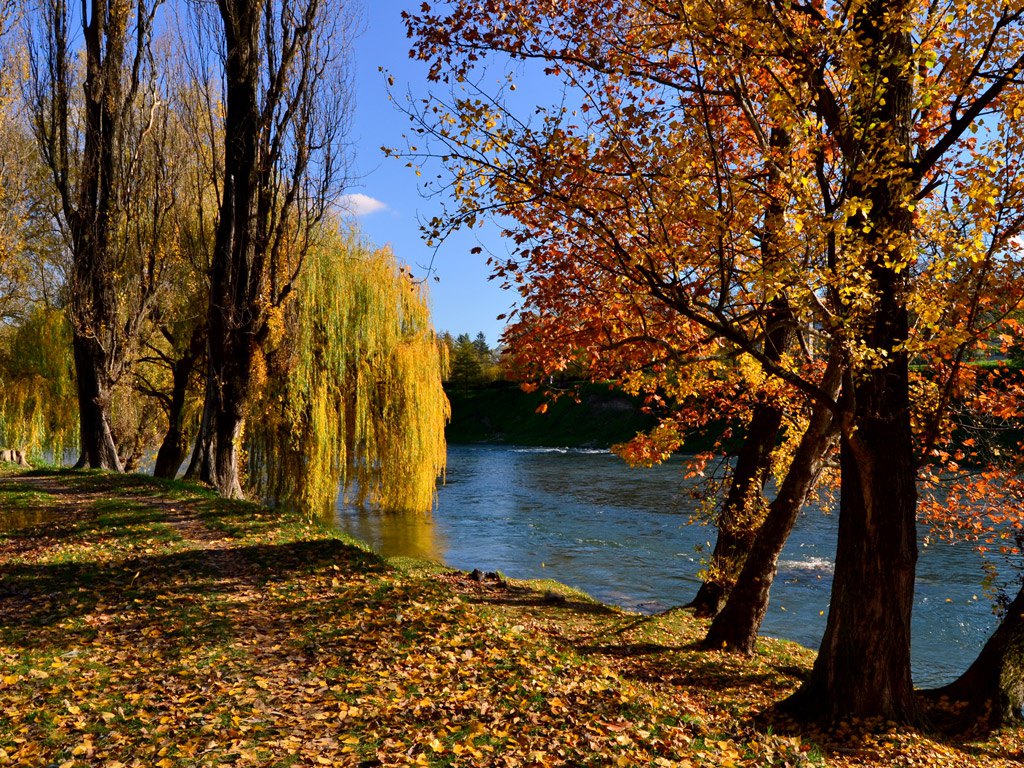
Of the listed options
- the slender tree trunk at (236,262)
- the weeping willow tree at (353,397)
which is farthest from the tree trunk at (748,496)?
the slender tree trunk at (236,262)

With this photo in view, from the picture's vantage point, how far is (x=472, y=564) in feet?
53.2

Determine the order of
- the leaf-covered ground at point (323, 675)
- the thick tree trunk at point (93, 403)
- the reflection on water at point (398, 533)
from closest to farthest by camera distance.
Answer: the leaf-covered ground at point (323, 675)
the thick tree trunk at point (93, 403)
the reflection on water at point (398, 533)

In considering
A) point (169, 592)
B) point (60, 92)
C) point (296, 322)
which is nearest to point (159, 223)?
point (60, 92)

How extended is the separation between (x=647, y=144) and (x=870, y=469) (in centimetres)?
325

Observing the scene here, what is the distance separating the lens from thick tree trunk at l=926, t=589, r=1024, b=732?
7051 mm

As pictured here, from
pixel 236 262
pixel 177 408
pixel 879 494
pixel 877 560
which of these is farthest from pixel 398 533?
pixel 879 494

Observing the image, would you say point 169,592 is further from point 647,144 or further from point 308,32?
point 308,32

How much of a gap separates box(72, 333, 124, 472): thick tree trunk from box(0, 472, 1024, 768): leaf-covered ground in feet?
24.0

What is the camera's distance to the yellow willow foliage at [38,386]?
821 inches

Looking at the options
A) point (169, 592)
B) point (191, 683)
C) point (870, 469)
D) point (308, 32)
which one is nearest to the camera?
point (191, 683)

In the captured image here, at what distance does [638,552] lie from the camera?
709 inches

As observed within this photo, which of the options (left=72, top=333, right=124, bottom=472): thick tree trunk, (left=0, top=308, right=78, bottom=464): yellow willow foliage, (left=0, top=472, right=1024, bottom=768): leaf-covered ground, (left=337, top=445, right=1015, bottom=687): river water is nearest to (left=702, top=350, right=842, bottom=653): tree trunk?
(left=0, top=472, right=1024, bottom=768): leaf-covered ground

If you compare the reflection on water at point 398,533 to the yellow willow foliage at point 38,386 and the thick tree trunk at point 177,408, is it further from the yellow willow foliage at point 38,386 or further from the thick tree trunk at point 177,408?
the yellow willow foliage at point 38,386

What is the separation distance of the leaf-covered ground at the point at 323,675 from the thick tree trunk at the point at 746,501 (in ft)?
4.21
